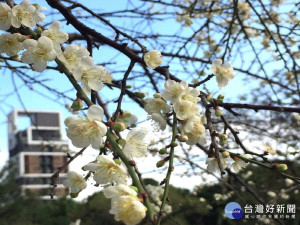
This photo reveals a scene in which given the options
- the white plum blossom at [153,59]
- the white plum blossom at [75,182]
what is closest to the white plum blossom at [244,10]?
the white plum blossom at [153,59]

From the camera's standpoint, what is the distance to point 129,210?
0.74 meters

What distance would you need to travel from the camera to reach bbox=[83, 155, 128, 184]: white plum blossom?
0.87 m

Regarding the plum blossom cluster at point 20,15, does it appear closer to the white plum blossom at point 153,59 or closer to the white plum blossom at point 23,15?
the white plum blossom at point 23,15

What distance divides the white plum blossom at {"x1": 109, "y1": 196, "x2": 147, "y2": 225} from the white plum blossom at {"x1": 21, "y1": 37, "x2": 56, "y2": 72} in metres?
0.51

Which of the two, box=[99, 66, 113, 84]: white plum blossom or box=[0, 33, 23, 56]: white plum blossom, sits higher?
box=[0, 33, 23, 56]: white plum blossom

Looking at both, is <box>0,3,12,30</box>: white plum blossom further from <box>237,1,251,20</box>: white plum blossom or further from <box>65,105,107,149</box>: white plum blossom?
<box>237,1,251,20</box>: white plum blossom

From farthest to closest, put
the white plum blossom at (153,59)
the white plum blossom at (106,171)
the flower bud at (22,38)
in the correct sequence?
the white plum blossom at (153,59), the flower bud at (22,38), the white plum blossom at (106,171)

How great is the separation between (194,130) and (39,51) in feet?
1.63

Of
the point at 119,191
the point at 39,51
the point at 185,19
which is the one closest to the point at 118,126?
the point at 119,191

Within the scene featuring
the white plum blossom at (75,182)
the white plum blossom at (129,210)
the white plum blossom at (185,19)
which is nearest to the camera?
the white plum blossom at (129,210)

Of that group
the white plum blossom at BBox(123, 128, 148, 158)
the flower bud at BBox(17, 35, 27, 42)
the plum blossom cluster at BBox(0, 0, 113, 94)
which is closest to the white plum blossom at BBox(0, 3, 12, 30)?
the plum blossom cluster at BBox(0, 0, 113, 94)

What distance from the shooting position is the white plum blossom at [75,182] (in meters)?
1.01

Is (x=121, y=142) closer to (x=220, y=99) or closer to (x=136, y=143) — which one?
(x=136, y=143)

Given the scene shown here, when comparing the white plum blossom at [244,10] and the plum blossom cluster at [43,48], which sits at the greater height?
the white plum blossom at [244,10]
